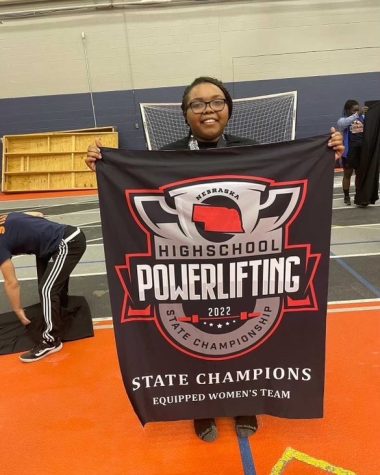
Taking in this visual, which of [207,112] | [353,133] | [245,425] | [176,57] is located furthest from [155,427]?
[176,57]

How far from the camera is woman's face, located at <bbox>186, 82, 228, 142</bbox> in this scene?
1.91 m

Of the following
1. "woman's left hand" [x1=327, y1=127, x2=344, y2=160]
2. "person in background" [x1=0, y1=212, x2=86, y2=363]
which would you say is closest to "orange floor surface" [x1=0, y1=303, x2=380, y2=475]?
"person in background" [x1=0, y1=212, x2=86, y2=363]

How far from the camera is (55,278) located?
312cm

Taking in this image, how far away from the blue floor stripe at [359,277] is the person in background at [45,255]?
8.89ft

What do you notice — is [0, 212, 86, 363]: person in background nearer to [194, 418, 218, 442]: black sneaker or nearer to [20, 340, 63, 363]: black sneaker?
[20, 340, 63, 363]: black sneaker

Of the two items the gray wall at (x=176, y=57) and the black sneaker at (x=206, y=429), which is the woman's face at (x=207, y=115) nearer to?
the black sneaker at (x=206, y=429)

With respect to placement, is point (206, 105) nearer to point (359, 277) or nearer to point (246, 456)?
point (246, 456)

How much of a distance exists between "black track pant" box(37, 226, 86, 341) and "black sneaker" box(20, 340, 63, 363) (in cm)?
4

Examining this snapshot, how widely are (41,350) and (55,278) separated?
0.56 meters

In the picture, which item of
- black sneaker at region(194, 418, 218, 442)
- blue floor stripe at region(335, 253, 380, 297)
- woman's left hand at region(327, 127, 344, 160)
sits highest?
woman's left hand at region(327, 127, 344, 160)

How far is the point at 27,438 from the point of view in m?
2.21

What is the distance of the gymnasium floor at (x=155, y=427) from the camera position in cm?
196

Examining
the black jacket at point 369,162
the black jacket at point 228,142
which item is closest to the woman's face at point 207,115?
the black jacket at point 228,142

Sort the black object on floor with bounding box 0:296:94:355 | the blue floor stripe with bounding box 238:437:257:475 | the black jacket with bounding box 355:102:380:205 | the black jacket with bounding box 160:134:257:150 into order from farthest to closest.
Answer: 1. the black jacket with bounding box 355:102:380:205
2. the black object on floor with bounding box 0:296:94:355
3. the black jacket with bounding box 160:134:257:150
4. the blue floor stripe with bounding box 238:437:257:475
